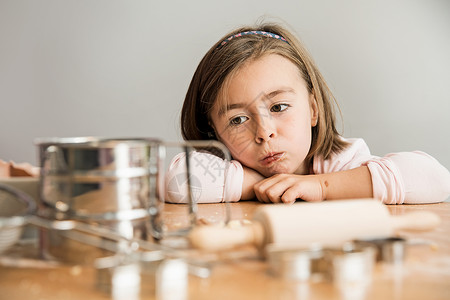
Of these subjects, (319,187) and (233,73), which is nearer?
(319,187)

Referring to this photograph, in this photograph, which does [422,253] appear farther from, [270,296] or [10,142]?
[10,142]

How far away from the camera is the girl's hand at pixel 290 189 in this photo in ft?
3.28

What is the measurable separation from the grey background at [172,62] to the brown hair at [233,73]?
2.89 feet

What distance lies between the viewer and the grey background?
89.9 inches

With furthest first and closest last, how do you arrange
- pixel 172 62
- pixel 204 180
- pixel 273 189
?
pixel 172 62, pixel 204 180, pixel 273 189

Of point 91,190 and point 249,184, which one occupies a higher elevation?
point 91,190

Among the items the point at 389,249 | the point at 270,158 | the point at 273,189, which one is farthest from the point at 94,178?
the point at 270,158

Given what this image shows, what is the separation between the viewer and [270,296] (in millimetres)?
372

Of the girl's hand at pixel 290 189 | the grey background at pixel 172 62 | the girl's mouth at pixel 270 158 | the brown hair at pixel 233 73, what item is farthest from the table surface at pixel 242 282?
the grey background at pixel 172 62

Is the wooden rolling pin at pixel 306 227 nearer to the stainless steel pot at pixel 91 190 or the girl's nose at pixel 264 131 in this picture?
the stainless steel pot at pixel 91 190

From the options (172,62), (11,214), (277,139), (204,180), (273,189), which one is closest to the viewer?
(11,214)

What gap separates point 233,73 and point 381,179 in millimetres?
507

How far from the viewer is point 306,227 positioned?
461mm

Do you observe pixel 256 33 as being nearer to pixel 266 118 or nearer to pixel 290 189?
pixel 266 118
